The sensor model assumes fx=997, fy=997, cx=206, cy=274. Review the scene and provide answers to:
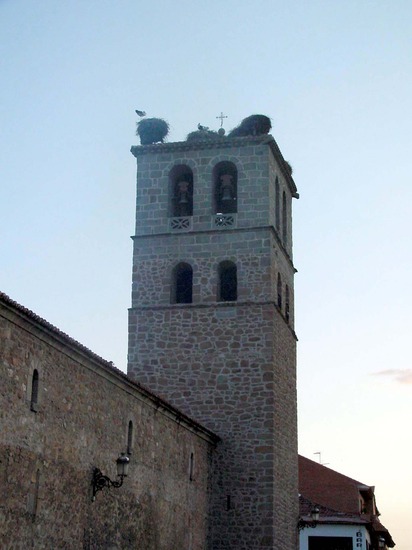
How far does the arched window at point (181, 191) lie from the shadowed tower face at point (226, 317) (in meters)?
0.03

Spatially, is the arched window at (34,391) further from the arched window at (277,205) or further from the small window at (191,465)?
the arched window at (277,205)

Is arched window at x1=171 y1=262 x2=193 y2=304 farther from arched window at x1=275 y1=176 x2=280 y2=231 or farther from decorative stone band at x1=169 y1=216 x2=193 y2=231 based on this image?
arched window at x1=275 y1=176 x2=280 y2=231

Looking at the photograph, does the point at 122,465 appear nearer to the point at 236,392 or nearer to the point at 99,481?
the point at 99,481

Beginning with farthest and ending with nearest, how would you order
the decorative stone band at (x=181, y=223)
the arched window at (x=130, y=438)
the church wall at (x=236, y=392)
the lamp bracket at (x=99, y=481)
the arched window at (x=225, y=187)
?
the arched window at (x=225, y=187), the decorative stone band at (x=181, y=223), the church wall at (x=236, y=392), the arched window at (x=130, y=438), the lamp bracket at (x=99, y=481)

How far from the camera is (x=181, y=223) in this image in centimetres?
2759

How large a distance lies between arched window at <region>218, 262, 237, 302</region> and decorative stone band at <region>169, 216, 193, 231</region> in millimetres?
1473

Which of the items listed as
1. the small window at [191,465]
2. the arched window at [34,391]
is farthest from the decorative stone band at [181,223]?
the arched window at [34,391]

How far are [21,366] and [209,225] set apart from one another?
13.4 m

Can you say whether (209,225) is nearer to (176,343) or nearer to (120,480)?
(176,343)

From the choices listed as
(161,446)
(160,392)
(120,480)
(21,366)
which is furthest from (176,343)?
(21,366)

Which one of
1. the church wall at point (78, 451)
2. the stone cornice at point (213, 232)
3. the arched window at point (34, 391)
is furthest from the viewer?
the stone cornice at point (213, 232)

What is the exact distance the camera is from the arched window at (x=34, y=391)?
14.8 m

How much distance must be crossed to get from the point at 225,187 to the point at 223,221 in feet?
3.36

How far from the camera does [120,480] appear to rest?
1794 cm
